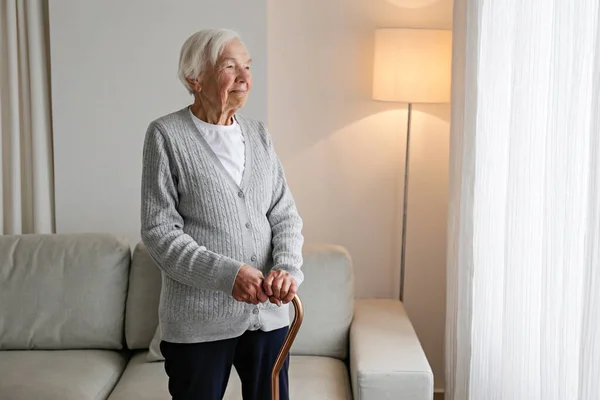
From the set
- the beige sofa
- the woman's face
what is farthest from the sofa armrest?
the woman's face

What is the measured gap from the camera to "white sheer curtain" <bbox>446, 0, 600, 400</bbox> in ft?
5.63

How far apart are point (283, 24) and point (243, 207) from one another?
1.45 metres

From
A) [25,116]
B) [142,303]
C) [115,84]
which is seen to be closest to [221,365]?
[142,303]

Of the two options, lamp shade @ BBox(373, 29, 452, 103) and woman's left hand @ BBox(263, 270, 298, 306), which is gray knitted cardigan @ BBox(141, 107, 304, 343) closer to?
woman's left hand @ BBox(263, 270, 298, 306)

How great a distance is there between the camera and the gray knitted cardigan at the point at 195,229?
2.00 m

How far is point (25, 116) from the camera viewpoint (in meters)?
3.31

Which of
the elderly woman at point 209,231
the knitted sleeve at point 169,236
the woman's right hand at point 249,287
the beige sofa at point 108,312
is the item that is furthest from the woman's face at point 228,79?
the beige sofa at point 108,312

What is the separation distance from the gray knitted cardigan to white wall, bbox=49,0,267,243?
119 centimetres

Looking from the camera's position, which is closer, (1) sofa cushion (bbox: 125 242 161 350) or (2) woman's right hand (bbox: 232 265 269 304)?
(2) woman's right hand (bbox: 232 265 269 304)

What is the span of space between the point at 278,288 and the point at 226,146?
42 centimetres

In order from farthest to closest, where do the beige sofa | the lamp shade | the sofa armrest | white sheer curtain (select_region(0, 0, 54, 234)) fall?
1. white sheer curtain (select_region(0, 0, 54, 234))
2. the lamp shade
3. the beige sofa
4. the sofa armrest

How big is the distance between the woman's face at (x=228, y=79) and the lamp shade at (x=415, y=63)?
3.81ft

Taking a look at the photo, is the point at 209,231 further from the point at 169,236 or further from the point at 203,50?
the point at 203,50

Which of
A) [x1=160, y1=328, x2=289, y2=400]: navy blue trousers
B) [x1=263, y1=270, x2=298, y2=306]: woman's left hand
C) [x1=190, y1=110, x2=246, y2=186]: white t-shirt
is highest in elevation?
[x1=190, y1=110, x2=246, y2=186]: white t-shirt
